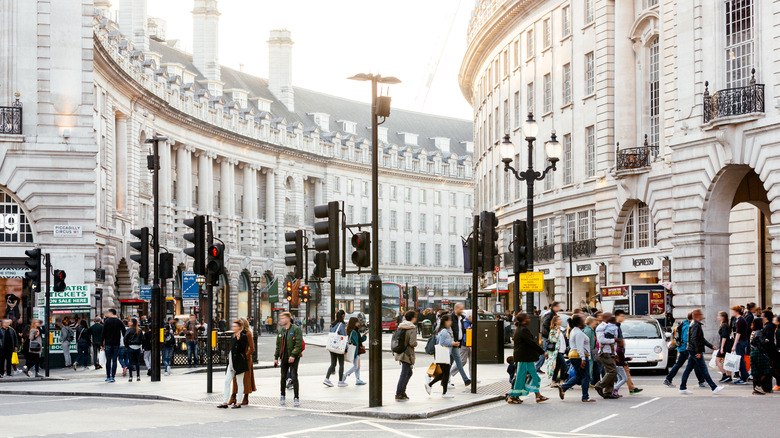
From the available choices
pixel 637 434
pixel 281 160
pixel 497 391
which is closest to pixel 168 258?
pixel 497 391

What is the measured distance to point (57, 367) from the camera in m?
37.6

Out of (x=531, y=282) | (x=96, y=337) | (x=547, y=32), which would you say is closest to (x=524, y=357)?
(x=531, y=282)

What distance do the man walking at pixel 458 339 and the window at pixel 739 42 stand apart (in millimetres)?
15198

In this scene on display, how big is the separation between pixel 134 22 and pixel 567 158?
3871 cm

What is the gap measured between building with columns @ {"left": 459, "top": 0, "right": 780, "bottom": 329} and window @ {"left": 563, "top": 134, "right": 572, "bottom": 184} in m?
0.10

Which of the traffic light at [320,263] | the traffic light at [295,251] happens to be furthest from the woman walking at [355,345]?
the traffic light at [295,251]

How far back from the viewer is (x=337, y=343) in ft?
86.5

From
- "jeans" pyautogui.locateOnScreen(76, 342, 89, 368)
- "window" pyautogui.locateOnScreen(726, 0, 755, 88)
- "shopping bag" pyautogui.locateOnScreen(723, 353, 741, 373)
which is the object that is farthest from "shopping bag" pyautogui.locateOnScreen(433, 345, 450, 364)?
"window" pyautogui.locateOnScreen(726, 0, 755, 88)

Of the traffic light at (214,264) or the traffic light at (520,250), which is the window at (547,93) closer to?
the traffic light at (520,250)

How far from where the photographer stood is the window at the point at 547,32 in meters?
57.7

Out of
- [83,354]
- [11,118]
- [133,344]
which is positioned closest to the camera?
[133,344]

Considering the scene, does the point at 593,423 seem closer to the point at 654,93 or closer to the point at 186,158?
the point at 654,93

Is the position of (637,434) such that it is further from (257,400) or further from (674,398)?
(257,400)

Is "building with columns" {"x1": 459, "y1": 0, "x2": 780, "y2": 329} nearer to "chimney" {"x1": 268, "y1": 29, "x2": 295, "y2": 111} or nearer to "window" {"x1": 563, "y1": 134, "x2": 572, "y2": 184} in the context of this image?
"window" {"x1": 563, "y1": 134, "x2": 572, "y2": 184}
